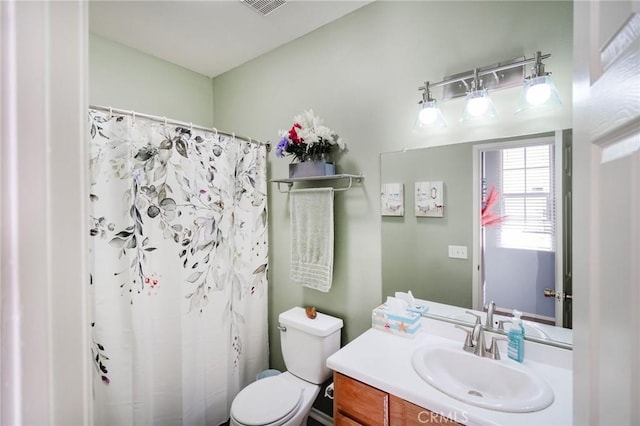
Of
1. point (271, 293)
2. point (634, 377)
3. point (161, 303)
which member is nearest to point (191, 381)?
point (161, 303)

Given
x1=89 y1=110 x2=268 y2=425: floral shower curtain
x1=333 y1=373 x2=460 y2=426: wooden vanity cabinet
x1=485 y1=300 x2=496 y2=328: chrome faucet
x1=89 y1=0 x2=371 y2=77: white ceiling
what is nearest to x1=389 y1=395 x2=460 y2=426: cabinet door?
x1=333 y1=373 x2=460 y2=426: wooden vanity cabinet

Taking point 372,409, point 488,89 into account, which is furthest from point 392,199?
point 372,409

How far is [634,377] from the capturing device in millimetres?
380

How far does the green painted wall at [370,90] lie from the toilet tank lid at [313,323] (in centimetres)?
9

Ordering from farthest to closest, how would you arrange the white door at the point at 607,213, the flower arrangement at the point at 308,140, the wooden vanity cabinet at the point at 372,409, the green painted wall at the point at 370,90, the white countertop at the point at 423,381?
the flower arrangement at the point at 308,140, the green painted wall at the point at 370,90, the wooden vanity cabinet at the point at 372,409, the white countertop at the point at 423,381, the white door at the point at 607,213

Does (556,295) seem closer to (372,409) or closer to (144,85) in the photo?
(372,409)

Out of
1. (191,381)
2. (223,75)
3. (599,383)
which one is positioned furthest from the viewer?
(223,75)

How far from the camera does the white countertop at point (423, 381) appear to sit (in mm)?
986

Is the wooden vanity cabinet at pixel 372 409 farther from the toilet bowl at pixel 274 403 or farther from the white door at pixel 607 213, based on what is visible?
the white door at pixel 607 213

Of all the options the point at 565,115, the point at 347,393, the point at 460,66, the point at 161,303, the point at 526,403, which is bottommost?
the point at 347,393

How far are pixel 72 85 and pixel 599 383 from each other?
0.87m

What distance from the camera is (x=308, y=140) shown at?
1827 mm

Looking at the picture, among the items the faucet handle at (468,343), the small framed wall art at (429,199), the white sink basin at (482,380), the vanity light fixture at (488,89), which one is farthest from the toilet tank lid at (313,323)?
the vanity light fixture at (488,89)

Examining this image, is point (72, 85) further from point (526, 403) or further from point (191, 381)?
point (191, 381)
